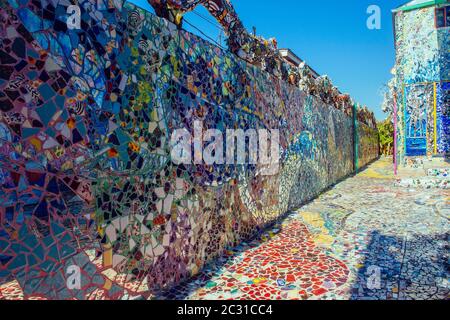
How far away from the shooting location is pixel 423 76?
9133 millimetres

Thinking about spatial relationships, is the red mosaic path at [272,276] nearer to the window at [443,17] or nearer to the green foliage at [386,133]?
the window at [443,17]

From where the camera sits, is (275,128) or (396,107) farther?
(396,107)

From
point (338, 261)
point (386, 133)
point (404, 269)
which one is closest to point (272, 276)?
point (338, 261)

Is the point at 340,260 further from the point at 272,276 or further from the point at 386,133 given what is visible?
the point at 386,133

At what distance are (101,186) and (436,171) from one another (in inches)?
362

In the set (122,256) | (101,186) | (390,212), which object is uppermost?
(101,186)

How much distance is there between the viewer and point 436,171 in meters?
8.42

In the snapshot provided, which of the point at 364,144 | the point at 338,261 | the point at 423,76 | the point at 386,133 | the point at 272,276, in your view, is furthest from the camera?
the point at 386,133

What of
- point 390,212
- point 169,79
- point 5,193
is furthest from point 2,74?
point 390,212

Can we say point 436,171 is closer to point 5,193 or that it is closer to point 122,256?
point 122,256

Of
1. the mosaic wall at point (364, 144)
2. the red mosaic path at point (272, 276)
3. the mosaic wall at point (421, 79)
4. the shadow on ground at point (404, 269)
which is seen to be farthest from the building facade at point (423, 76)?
the red mosaic path at point (272, 276)

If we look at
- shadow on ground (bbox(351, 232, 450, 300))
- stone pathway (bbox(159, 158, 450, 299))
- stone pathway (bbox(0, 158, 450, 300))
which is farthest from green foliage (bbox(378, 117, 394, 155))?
shadow on ground (bbox(351, 232, 450, 300))

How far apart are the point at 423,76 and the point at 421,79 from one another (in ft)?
0.31

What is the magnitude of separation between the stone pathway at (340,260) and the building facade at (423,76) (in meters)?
4.85
